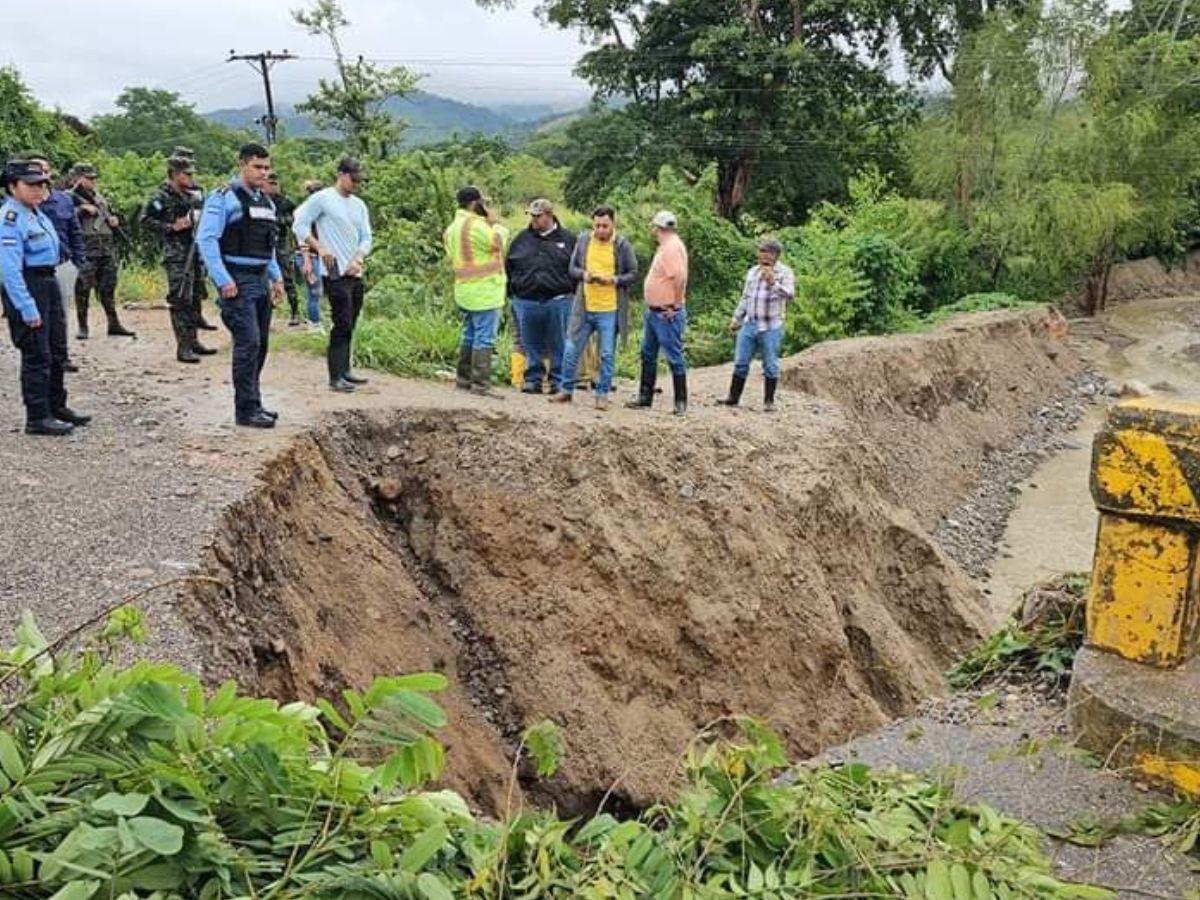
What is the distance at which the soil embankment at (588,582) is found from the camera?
21.1ft

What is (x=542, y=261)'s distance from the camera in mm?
8992

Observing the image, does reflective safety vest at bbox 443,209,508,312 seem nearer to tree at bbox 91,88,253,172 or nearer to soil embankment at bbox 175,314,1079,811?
soil embankment at bbox 175,314,1079,811

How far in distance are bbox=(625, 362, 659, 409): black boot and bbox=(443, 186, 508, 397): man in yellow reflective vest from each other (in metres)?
1.27

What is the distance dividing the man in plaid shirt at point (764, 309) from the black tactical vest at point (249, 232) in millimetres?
4181

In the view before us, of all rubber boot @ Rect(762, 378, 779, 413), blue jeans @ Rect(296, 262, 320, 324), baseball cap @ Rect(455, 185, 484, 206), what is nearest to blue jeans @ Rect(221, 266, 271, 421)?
baseball cap @ Rect(455, 185, 484, 206)

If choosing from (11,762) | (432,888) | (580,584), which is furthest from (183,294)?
(432,888)

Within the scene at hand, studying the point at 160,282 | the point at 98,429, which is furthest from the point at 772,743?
the point at 160,282

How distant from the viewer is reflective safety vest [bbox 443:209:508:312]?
8773mm

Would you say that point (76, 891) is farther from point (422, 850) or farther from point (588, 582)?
point (588, 582)

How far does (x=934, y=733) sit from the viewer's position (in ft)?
13.7

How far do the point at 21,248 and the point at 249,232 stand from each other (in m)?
1.34

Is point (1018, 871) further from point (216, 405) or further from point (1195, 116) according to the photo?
point (1195, 116)

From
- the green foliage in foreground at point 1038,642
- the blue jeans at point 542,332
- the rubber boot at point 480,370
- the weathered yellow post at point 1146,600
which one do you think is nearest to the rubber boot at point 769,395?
the blue jeans at point 542,332

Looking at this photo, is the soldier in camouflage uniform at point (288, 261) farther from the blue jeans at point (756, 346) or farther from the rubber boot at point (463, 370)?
the blue jeans at point (756, 346)
